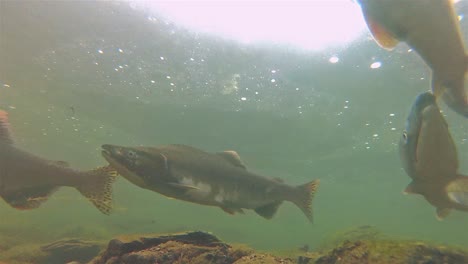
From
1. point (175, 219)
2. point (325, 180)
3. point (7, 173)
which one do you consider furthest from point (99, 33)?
point (175, 219)

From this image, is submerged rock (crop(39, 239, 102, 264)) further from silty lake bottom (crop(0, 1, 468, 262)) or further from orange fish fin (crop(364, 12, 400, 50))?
orange fish fin (crop(364, 12, 400, 50))

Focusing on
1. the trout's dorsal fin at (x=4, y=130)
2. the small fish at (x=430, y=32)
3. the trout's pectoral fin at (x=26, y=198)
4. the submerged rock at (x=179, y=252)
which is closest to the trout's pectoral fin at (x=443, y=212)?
the small fish at (x=430, y=32)

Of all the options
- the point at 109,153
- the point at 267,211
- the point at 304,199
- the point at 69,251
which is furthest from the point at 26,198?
the point at 69,251

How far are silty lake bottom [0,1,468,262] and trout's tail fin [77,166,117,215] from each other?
288 cm

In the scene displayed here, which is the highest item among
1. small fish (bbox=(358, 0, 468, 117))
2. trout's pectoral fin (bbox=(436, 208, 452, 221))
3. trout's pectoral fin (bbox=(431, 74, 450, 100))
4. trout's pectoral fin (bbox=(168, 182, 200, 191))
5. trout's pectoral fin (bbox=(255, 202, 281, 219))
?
small fish (bbox=(358, 0, 468, 117))

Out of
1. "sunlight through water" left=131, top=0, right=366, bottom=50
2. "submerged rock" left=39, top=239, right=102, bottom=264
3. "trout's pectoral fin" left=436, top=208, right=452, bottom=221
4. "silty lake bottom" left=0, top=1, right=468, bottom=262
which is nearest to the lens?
"trout's pectoral fin" left=436, top=208, right=452, bottom=221

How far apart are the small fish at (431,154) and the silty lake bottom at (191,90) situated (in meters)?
4.21

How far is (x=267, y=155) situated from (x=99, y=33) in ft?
72.6

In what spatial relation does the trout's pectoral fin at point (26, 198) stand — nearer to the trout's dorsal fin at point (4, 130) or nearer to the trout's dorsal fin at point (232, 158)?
the trout's dorsal fin at point (4, 130)

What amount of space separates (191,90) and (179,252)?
17271 mm

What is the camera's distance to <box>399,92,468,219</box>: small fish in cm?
218

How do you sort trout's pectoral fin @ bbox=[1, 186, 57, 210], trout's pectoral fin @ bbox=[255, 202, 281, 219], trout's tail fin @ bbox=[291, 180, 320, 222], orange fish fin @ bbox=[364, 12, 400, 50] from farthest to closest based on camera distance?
trout's tail fin @ bbox=[291, 180, 320, 222] < trout's pectoral fin @ bbox=[255, 202, 281, 219] < trout's pectoral fin @ bbox=[1, 186, 57, 210] < orange fish fin @ bbox=[364, 12, 400, 50]

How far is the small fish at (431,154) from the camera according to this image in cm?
218

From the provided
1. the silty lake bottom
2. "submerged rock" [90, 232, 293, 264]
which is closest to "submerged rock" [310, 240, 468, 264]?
"submerged rock" [90, 232, 293, 264]
